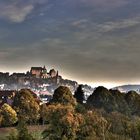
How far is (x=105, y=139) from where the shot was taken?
2530 inches

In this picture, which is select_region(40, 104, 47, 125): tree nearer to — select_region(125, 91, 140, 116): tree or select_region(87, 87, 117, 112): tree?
select_region(87, 87, 117, 112): tree

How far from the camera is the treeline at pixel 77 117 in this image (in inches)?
2763

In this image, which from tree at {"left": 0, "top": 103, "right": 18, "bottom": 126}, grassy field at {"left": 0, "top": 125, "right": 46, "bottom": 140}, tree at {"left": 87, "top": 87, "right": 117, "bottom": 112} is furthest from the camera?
tree at {"left": 87, "top": 87, "right": 117, "bottom": 112}

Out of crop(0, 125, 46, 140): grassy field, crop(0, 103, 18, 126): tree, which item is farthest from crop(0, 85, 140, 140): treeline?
crop(0, 125, 46, 140): grassy field

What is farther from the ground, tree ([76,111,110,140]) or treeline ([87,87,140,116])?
treeline ([87,87,140,116])

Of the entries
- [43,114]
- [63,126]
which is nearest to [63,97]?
[43,114]

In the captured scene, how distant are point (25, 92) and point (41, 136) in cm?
2554

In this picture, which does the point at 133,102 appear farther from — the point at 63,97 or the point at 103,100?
the point at 63,97

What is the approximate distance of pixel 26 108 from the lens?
93.9 metres

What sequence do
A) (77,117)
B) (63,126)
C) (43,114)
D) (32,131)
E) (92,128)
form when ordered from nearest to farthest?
1. (92,128)
2. (63,126)
3. (77,117)
4. (32,131)
5. (43,114)

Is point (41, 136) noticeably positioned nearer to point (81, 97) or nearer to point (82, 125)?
point (82, 125)

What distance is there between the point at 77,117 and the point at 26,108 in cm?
2134

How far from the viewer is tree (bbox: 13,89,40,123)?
91875 millimetres

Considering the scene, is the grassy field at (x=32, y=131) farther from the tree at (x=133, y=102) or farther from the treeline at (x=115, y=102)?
the tree at (x=133, y=102)
